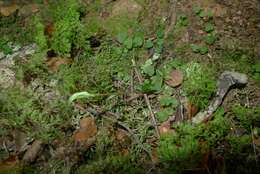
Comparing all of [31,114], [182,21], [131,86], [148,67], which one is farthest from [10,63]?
[182,21]

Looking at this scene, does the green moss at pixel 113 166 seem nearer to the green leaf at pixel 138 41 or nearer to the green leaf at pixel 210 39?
the green leaf at pixel 138 41

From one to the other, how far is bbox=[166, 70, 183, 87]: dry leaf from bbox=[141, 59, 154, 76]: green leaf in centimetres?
17

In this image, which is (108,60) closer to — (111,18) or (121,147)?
(111,18)

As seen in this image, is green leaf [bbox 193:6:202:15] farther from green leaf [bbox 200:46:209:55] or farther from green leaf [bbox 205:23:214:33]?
green leaf [bbox 200:46:209:55]

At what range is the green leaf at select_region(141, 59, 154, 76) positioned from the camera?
3.57 m

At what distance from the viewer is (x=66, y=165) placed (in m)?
3.17

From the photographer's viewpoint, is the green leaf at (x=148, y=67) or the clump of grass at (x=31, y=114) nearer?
the clump of grass at (x=31, y=114)

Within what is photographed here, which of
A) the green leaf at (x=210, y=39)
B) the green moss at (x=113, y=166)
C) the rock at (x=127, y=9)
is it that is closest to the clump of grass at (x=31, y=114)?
the green moss at (x=113, y=166)

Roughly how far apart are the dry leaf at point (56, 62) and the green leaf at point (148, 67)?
0.68m

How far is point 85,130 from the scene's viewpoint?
3.36 metres

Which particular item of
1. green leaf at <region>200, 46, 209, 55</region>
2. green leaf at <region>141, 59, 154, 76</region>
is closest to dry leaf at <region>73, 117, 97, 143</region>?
green leaf at <region>141, 59, 154, 76</region>

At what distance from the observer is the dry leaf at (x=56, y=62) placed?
3.70m

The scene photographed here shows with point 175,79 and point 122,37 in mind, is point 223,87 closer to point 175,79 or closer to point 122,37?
point 175,79

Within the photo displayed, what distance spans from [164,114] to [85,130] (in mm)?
670
